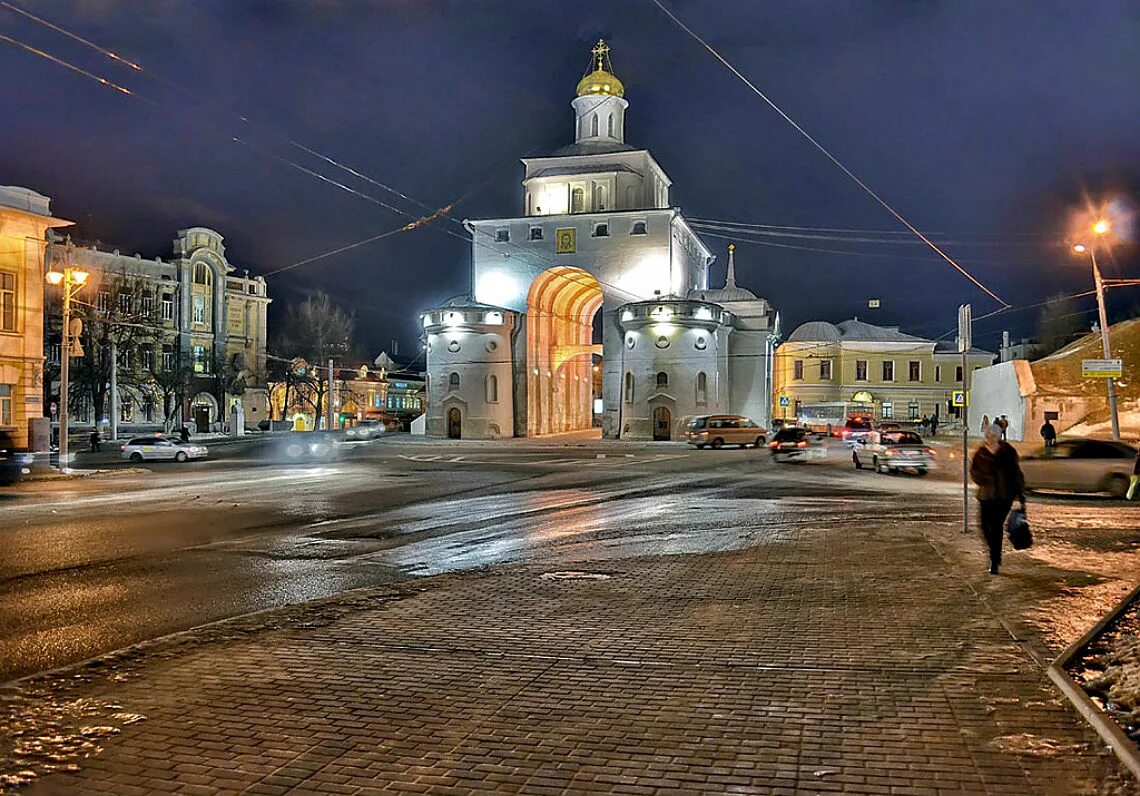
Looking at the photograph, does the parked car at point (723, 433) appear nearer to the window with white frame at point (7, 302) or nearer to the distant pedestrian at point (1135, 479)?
the distant pedestrian at point (1135, 479)

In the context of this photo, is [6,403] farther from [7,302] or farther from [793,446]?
[793,446]

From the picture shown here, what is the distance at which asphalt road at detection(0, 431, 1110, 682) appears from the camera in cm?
866

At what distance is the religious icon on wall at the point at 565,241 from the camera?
63062 millimetres

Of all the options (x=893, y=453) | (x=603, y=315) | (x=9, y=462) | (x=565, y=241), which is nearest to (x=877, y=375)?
(x=603, y=315)

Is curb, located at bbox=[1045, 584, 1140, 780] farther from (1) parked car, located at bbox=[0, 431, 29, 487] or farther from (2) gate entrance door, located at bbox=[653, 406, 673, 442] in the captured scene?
(2) gate entrance door, located at bbox=[653, 406, 673, 442]

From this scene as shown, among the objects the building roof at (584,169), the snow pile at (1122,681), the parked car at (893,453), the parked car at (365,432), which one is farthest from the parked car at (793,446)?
the parked car at (365,432)

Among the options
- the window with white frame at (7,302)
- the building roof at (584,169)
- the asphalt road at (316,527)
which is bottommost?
the asphalt road at (316,527)

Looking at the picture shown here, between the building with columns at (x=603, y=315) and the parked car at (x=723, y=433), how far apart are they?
9064 millimetres

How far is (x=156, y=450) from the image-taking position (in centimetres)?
3672

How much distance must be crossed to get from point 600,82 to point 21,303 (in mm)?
45864

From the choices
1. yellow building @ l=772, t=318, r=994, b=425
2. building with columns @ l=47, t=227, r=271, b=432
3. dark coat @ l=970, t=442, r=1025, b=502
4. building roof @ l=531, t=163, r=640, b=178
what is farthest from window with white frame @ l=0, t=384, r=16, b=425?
yellow building @ l=772, t=318, r=994, b=425

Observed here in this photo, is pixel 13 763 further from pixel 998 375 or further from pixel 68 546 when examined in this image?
pixel 998 375

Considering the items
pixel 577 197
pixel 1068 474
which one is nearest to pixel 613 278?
pixel 577 197

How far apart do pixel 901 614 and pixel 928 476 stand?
20.8m
